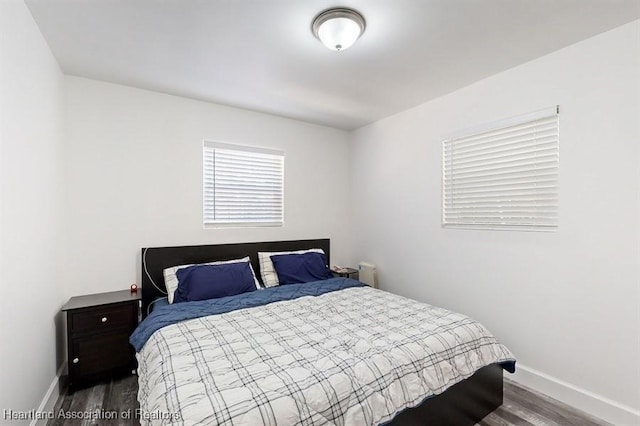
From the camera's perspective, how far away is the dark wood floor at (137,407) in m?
2.01

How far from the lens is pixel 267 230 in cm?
369

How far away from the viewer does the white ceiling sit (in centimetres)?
178

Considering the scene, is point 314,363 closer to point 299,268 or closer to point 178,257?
point 299,268

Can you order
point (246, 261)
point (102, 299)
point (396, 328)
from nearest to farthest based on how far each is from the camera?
1. point (396, 328)
2. point (102, 299)
3. point (246, 261)

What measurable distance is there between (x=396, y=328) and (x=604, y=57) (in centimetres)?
229

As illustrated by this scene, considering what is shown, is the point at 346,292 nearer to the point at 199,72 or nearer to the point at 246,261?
the point at 246,261

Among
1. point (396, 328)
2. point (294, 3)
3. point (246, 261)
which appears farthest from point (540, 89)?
point (246, 261)

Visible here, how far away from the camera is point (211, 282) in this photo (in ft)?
8.95

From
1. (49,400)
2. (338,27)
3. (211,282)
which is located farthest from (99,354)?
(338,27)

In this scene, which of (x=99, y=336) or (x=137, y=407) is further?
(x=99, y=336)

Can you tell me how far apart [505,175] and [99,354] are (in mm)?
3646

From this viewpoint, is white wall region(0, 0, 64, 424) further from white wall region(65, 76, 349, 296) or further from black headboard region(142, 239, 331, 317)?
black headboard region(142, 239, 331, 317)

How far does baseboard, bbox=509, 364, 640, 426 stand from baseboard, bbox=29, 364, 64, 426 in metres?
3.41

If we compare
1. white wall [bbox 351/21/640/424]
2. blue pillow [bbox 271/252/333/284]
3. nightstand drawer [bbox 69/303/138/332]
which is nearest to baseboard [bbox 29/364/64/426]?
nightstand drawer [bbox 69/303/138/332]
